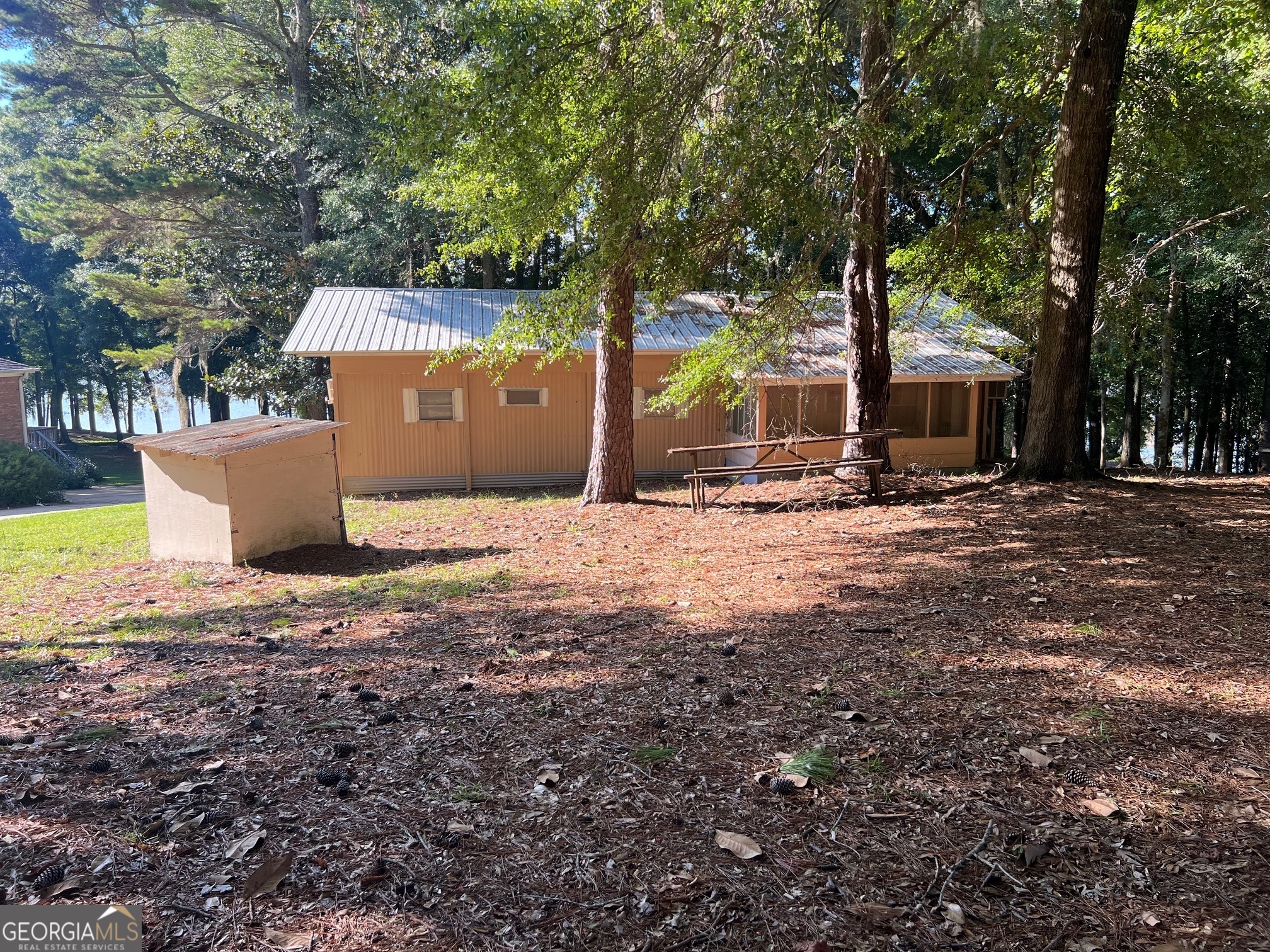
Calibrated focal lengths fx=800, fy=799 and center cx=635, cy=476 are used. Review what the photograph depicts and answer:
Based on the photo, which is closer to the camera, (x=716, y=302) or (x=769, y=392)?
(x=769, y=392)

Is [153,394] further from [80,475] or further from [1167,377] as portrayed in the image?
[1167,377]

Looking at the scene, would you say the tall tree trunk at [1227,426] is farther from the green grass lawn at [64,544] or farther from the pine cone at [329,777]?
the green grass lawn at [64,544]

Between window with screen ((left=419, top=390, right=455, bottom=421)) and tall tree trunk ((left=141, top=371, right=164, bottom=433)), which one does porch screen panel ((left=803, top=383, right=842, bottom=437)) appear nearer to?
window with screen ((left=419, top=390, right=455, bottom=421))

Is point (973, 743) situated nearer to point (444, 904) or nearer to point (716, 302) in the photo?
point (444, 904)

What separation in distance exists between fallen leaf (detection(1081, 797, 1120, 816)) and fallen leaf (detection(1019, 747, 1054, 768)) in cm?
25

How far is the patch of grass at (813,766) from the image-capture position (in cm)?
299

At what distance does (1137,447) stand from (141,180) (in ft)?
94.0

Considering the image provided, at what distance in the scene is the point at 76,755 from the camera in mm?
3344

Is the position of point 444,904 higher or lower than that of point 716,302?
lower

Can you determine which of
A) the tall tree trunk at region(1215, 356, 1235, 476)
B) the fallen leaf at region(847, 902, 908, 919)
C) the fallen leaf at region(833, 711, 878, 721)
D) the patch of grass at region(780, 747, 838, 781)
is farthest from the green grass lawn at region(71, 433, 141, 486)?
the tall tree trunk at region(1215, 356, 1235, 476)

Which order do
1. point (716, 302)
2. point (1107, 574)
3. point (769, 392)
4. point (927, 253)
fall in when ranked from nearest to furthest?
point (1107, 574)
point (927, 253)
point (769, 392)
point (716, 302)

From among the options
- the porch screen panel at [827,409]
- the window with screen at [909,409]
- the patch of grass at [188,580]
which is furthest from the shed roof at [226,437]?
the window with screen at [909,409]

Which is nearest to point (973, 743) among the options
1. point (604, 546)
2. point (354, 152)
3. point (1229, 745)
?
point (1229, 745)

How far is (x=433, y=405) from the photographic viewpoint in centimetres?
1583
